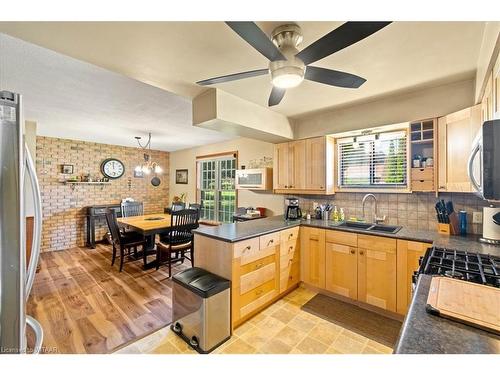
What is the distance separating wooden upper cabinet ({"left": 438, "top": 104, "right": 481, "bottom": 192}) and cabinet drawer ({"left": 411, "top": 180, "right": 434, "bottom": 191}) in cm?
8

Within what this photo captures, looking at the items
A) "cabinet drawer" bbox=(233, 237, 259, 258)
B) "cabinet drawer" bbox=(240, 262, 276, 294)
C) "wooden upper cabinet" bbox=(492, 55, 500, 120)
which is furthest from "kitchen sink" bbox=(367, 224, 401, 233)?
"wooden upper cabinet" bbox=(492, 55, 500, 120)

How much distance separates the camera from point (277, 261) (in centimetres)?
253

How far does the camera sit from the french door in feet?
16.4

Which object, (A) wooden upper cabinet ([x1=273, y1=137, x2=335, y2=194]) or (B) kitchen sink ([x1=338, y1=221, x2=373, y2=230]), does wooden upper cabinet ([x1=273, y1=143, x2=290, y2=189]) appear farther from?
(B) kitchen sink ([x1=338, y1=221, x2=373, y2=230])

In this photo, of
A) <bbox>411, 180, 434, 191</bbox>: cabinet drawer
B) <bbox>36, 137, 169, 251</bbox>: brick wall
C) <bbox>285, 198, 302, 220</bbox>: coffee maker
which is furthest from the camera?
<bbox>36, 137, 169, 251</bbox>: brick wall

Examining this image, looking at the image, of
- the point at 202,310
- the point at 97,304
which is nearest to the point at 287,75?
the point at 202,310

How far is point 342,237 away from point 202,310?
65.2 inches

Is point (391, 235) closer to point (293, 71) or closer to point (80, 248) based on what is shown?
point (293, 71)

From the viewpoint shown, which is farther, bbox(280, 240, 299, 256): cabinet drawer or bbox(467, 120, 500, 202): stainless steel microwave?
bbox(280, 240, 299, 256): cabinet drawer

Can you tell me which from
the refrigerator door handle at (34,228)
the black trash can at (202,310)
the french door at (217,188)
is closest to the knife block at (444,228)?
the black trash can at (202,310)

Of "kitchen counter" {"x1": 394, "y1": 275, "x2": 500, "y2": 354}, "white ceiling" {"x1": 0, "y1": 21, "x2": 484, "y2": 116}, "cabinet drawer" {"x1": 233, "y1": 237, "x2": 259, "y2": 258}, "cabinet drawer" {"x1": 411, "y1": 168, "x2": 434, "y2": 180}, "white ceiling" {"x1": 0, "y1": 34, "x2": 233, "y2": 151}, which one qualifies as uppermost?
"white ceiling" {"x1": 0, "y1": 34, "x2": 233, "y2": 151}
